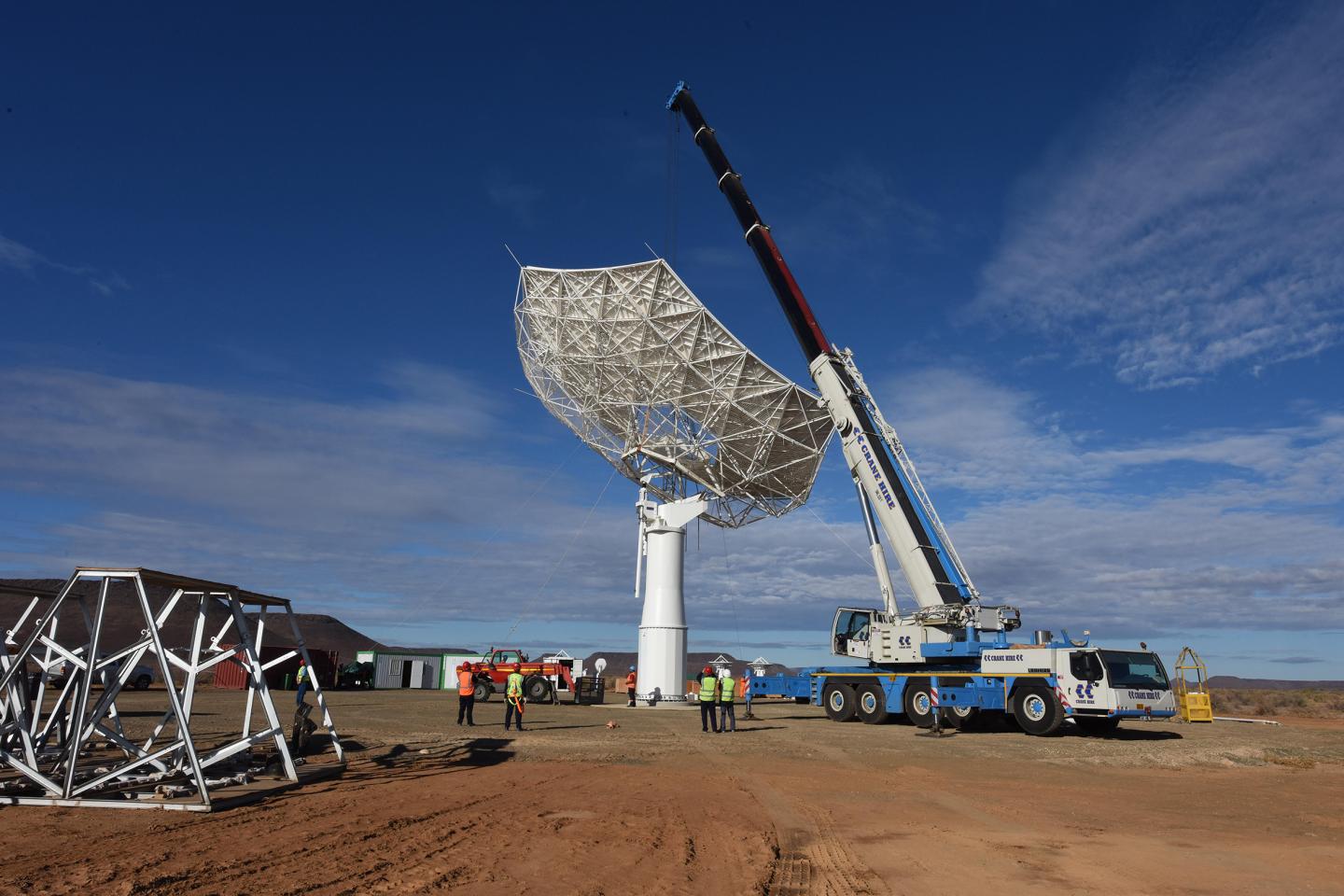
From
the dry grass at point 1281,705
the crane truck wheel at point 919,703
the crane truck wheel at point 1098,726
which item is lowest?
the dry grass at point 1281,705

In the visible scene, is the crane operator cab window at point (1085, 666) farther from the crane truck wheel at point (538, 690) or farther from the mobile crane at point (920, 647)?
the crane truck wheel at point (538, 690)

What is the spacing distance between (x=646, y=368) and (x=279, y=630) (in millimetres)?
91681

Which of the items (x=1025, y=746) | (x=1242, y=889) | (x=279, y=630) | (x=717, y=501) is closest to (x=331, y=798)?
(x=1242, y=889)

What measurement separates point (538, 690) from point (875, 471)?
17.4 m

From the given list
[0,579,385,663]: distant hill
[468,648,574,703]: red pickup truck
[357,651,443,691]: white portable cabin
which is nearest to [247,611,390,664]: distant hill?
[0,579,385,663]: distant hill

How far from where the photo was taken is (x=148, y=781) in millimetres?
10016

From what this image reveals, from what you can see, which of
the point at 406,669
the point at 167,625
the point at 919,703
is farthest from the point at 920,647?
the point at 167,625

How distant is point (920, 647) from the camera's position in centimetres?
2273

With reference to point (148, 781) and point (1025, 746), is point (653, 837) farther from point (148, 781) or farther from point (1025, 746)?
point (1025, 746)

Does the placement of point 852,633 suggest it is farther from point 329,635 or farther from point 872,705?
point 329,635

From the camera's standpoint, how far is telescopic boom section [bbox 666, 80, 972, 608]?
2266cm

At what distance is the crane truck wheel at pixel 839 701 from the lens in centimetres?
2484

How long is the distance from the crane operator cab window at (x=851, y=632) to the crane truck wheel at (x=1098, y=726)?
580 centimetres

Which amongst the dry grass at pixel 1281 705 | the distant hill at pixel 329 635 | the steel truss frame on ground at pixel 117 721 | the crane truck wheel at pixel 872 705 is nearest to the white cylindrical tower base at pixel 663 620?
the crane truck wheel at pixel 872 705
